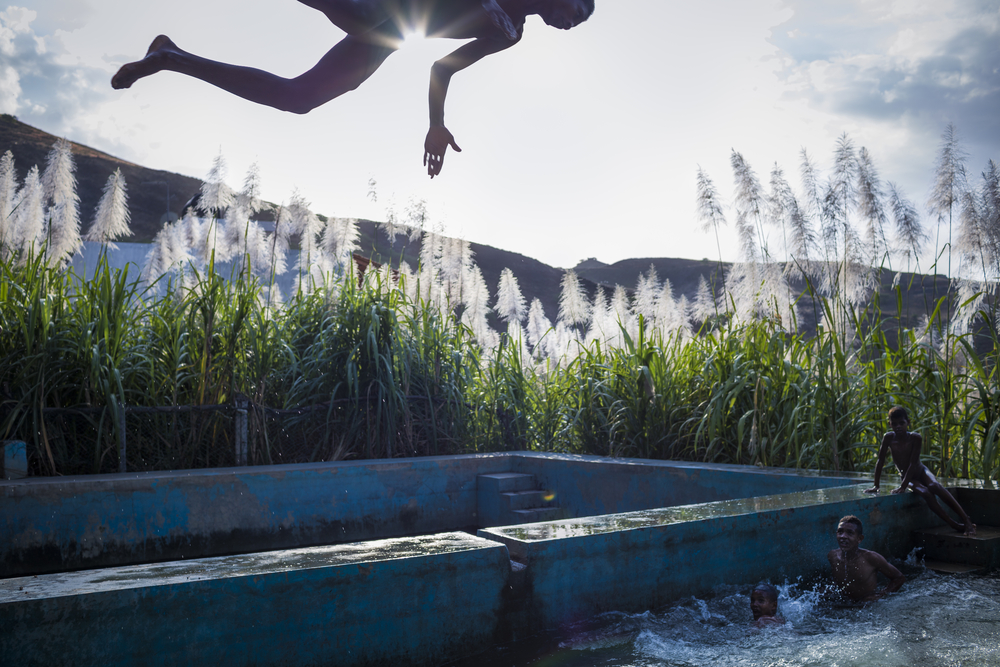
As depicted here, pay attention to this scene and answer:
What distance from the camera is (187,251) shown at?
5.62 metres

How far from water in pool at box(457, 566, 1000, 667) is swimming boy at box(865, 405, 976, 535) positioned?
39cm

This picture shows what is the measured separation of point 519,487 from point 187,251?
3429 millimetres

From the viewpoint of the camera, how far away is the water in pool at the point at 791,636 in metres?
1.90

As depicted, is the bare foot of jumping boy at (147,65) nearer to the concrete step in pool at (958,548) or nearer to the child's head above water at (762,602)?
the child's head above water at (762,602)

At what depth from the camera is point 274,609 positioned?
1.55 metres

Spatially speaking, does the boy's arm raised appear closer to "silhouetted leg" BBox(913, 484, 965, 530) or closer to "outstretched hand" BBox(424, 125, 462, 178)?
"outstretched hand" BBox(424, 125, 462, 178)

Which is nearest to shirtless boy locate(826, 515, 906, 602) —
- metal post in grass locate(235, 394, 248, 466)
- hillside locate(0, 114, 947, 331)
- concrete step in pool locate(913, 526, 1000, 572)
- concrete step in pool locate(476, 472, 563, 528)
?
concrete step in pool locate(913, 526, 1000, 572)

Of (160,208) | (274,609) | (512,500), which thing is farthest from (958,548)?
(160,208)

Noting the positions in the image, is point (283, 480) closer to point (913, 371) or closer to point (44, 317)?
point (44, 317)

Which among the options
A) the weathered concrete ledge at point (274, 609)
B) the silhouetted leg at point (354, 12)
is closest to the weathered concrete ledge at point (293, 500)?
the weathered concrete ledge at point (274, 609)

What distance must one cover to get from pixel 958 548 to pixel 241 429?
12.6 ft

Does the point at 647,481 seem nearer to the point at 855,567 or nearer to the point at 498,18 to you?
the point at 855,567

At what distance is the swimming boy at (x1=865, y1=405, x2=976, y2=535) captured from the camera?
2871mm

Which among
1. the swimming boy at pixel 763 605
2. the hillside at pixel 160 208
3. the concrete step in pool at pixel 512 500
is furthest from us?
the hillside at pixel 160 208
